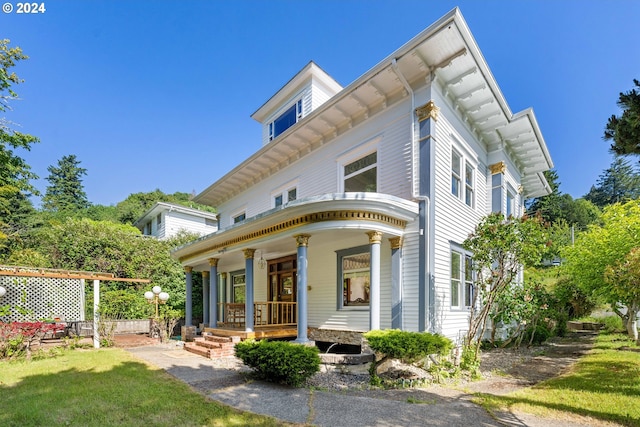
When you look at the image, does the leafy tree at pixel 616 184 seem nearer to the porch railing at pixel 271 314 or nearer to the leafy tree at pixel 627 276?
the leafy tree at pixel 627 276

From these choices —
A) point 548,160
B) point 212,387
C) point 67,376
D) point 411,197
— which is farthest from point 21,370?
point 548,160

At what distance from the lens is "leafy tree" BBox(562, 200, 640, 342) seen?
10.7 m

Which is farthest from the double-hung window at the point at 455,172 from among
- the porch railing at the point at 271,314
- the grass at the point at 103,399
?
the grass at the point at 103,399

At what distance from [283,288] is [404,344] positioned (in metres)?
6.39

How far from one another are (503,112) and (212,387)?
35.0 ft

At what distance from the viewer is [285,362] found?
6.05 m

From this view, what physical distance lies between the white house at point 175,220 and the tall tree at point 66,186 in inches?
861

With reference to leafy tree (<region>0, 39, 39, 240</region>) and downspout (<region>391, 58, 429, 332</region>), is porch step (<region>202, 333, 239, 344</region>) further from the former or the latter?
leafy tree (<region>0, 39, 39, 240</region>)

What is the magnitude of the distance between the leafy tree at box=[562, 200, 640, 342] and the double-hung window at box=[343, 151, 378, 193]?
750 centimetres

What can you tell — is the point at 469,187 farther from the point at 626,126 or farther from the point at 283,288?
the point at 283,288

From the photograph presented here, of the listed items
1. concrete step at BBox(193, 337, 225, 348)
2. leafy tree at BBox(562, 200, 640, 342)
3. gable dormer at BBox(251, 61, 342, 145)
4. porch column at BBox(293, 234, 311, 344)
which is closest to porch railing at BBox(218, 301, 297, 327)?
concrete step at BBox(193, 337, 225, 348)

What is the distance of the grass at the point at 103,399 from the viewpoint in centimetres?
445

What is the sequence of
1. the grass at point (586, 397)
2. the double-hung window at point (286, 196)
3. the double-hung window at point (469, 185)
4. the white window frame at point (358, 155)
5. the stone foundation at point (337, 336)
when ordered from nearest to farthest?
the grass at point (586, 397)
the stone foundation at point (337, 336)
the white window frame at point (358, 155)
the double-hung window at point (469, 185)
the double-hung window at point (286, 196)

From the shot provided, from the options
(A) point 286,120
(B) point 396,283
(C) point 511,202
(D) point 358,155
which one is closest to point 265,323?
(B) point 396,283
